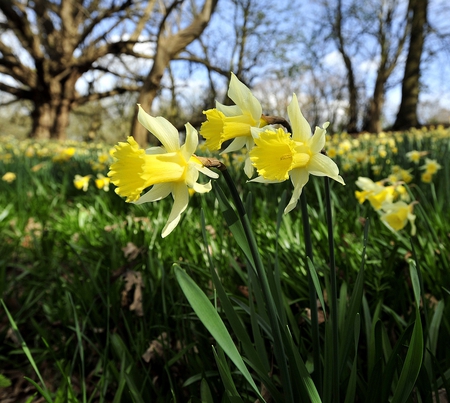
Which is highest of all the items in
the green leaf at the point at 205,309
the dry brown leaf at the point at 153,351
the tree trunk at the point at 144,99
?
the tree trunk at the point at 144,99

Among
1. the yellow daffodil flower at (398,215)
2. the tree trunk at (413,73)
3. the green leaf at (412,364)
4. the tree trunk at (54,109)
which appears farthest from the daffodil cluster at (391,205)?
the tree trunk at (54,109)

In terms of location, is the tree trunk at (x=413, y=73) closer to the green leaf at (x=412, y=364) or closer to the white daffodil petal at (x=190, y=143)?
the green leaf at (x=412, y=364)

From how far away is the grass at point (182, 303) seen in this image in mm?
1001

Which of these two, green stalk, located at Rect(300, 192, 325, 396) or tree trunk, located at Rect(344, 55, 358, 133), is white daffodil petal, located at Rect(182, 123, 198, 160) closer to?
green stalk, located at Rect(300, 192, 325, 396)

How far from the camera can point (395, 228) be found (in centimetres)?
141

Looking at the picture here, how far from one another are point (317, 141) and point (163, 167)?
0.89 feet

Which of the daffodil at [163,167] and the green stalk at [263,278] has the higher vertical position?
the daffodil at [163,167]

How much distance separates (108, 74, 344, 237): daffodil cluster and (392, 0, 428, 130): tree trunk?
526 inches

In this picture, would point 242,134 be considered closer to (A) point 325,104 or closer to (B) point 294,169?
(B) point 294,169

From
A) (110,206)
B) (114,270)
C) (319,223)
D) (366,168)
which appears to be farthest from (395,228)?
(110,206)

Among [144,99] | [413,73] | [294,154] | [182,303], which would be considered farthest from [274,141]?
[413,73]

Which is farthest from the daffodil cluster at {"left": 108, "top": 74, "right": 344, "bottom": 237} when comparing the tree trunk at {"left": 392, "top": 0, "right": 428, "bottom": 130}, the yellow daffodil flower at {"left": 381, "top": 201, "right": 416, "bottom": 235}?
the tree trunk at {"left": 392, "top": 0, "right": 428, "bottom": 130}

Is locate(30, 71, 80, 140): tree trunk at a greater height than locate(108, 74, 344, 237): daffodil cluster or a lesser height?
greater

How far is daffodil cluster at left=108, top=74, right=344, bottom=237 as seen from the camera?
0.62 metres
